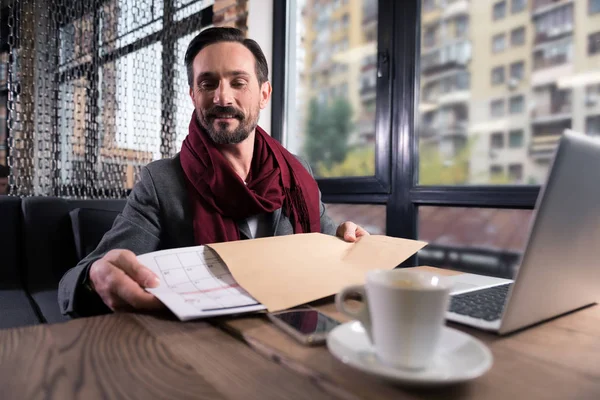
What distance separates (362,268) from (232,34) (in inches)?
36.9

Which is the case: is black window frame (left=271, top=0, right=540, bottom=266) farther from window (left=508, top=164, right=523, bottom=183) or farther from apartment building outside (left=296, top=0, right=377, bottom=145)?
window (left=508, top=164, right=523, bottom=183)

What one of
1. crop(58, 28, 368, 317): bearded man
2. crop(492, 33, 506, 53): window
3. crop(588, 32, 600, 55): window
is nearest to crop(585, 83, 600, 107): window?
crop(588, 32, 600, 55): window

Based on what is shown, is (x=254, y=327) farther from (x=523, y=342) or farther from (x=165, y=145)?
(x=165, y=145)

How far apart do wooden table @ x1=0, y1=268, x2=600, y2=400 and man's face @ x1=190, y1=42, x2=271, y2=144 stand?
80cm

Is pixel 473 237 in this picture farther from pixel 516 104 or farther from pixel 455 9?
pixel 455 9

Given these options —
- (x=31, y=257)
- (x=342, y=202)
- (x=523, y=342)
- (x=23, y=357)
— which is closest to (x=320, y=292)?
(x=523, y=342)

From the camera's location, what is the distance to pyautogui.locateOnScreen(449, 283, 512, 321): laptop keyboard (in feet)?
1.93

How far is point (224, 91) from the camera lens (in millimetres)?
1276

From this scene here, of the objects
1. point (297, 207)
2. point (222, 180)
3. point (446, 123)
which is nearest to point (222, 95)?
point (222, 180)

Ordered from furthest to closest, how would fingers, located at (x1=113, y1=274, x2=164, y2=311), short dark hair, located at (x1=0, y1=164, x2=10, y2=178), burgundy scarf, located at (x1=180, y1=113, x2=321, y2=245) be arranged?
short dark hair, located at (x1=0, y1=164, x2=10, y2=178) → burgundy scarf, located at (x1=180, y1=113, x2=321, y2=245) → fingers, located at (x1=113, y1=274, x2=164, y2=311)

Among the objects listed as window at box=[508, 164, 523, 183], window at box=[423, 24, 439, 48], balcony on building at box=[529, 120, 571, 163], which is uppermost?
window at box=[423, 24, 439, 48]

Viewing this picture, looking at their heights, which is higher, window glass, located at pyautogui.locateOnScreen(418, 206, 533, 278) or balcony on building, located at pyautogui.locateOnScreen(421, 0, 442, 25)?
balcony on building, located at pyautogui.locateOnScreen(421, 0, 442, 25)

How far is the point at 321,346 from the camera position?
0.49 m

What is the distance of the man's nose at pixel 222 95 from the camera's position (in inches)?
50.3
